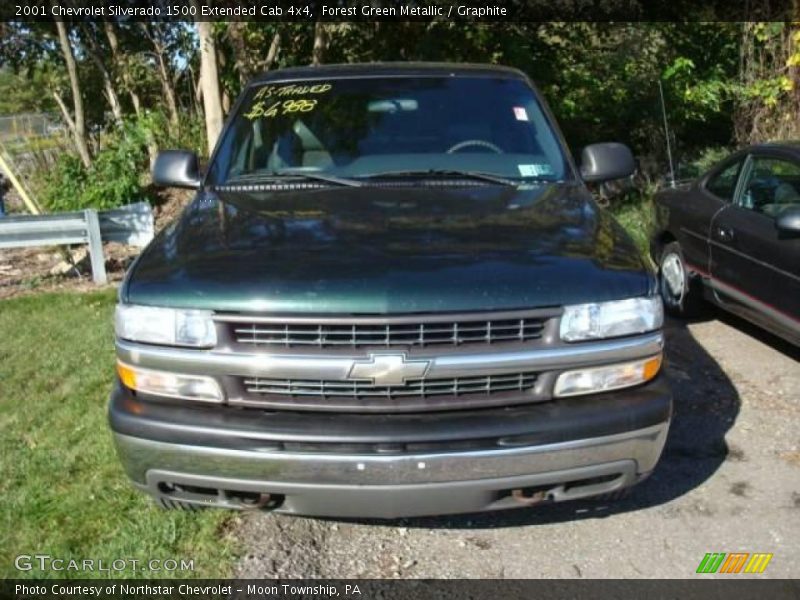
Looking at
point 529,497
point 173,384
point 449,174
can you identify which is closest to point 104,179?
point 449,174

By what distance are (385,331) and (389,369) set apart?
0.41ft

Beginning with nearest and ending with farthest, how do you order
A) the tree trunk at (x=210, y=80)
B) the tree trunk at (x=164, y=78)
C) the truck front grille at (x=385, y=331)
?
the truck front grille at (x=385, y=331) → the tree trunk at (x=210, y=80) → the tree trunk at (x=164, y=78)

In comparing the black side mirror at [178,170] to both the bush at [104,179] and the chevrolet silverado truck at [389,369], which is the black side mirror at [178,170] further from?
the bush at [104,179]

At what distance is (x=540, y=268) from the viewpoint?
275 centimetres

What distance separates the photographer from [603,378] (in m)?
2.80

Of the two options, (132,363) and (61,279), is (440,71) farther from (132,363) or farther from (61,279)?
(61,279)

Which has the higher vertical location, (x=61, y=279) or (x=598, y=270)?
(x=598, y=270)

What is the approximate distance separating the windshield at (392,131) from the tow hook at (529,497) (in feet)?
5.31

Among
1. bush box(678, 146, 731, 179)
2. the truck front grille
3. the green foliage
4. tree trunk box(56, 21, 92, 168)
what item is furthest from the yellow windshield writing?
tree trunk box(56, 21, 92, 168)

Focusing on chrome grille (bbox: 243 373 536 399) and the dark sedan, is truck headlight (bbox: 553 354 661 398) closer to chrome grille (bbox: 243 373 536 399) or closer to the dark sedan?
chrome grille (bbox: 243 373 536 399)

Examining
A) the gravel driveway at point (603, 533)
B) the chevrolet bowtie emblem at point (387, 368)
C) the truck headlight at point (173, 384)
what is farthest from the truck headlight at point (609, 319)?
the truck headlight at point (173, 384)

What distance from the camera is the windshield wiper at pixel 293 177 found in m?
3.69

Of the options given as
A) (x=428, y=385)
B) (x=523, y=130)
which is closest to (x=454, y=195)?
(x=523, y=130)

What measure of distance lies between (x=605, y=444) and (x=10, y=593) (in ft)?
7.27
